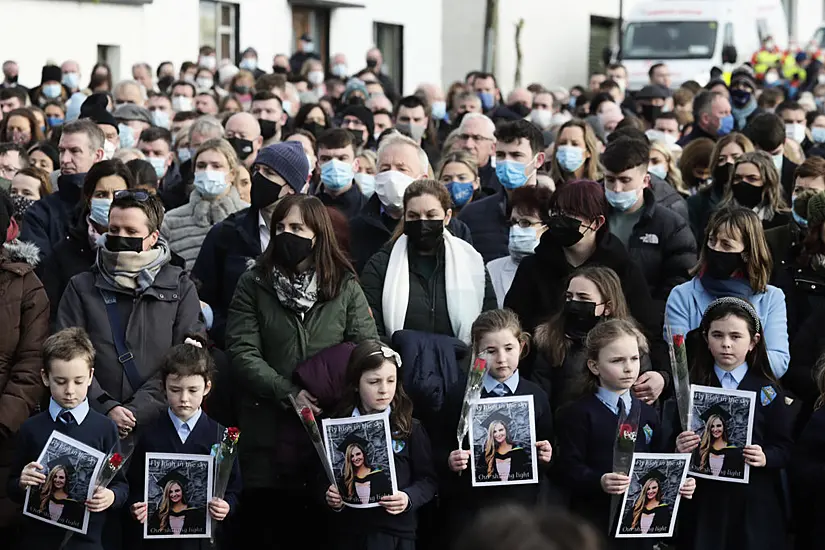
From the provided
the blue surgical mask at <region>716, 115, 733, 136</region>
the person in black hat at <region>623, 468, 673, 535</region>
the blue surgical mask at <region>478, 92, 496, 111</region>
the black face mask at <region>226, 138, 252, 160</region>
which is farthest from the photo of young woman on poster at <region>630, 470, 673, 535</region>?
the blue surgical mask at <region>478, 92, 496, 111</region>

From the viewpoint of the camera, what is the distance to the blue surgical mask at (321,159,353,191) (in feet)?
31.1

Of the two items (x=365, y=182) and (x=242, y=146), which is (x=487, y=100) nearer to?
(x=242, y=146)

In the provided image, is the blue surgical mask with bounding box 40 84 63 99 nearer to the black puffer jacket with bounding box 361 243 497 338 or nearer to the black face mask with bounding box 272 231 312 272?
the black puffer jacket with bounding box 361 243 497 338

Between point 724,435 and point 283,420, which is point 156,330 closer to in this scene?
point 283,420

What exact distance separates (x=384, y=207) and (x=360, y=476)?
2.48m

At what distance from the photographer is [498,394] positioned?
22.1ft

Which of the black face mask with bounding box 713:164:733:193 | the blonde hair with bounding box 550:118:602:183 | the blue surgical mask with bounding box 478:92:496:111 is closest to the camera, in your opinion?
the black face mask with bounding box 713:164:733:193

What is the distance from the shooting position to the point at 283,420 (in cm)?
699

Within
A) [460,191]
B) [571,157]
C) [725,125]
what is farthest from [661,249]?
[725,125]

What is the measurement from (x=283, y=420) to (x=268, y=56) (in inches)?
972

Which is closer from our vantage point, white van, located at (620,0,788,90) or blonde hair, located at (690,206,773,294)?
blonde hair, located at (690,206,773,294)

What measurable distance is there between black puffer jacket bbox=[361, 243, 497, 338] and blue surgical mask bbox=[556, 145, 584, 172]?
8.23 feet

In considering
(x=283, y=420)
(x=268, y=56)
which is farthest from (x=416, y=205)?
(x=268, y=56)

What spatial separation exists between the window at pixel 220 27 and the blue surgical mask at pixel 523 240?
22.1 metres
